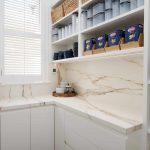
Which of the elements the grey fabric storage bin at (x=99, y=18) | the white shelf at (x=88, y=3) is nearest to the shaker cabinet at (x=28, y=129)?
the grey fabric storage bin at (x=99, y=18)

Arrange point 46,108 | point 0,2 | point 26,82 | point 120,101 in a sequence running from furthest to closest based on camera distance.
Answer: point 26,82
point 0,2
point 46,108
point 120,101

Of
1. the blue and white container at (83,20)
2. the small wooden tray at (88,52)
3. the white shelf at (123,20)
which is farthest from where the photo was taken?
the blue and white container at (83,20)

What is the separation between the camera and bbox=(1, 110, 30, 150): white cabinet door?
1.76 meters

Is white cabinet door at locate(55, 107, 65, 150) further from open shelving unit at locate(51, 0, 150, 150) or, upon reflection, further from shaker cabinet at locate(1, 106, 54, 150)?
open shelving unit at locate(51, 0, 150, 150)

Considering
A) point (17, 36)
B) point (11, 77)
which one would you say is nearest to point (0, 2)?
point (17, 36)

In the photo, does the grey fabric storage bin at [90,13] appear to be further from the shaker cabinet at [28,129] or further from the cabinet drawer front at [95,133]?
the shaker cabinet at [28,129]

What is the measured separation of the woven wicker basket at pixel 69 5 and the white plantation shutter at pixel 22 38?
1.80 ft

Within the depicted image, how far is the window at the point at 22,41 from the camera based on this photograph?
7.39 ft

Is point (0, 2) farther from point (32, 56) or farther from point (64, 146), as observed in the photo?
point (64, 146)

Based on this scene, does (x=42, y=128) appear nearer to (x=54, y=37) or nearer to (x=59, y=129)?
(x=59, y=129)

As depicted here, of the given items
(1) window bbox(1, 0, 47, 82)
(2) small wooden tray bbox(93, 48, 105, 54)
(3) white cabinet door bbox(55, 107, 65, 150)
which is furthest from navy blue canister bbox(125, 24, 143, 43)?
(1) window bbox(1, 0, 47, 82)

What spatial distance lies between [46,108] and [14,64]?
801 mm

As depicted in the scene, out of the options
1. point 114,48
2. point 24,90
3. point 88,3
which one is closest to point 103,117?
point 114,48

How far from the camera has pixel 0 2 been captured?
7.21 feet
